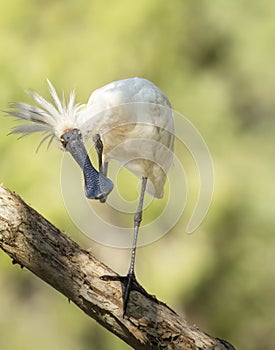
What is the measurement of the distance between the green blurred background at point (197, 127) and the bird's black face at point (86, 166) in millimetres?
1749

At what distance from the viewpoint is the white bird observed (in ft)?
10.1

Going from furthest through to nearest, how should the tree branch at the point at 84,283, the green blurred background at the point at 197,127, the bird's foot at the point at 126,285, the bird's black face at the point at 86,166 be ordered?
the green blurred background at the point at 197,127
the bird's black face at the point at 86,166
the bird's foot at the point at 126,285
the tree branch at the point at 84,283

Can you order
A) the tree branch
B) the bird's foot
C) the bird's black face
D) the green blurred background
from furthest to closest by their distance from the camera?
the green blurred background < the bird's black face < the bird's foot < the tree branch

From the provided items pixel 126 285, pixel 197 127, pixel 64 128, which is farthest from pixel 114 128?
pixel 197 127

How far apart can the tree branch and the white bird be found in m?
0.15

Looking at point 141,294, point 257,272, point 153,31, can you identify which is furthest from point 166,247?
point 141,294

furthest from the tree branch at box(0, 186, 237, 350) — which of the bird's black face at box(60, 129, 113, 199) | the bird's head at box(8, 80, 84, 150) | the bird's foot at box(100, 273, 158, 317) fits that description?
the bird's head at box(8, 80, 84, 150)

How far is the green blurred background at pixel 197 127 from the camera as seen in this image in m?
5.05

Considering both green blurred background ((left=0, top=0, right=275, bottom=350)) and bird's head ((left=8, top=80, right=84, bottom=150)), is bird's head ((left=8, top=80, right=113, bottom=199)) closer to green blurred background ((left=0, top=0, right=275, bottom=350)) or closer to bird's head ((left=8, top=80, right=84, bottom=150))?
bird's head ((left=8, top=80, right=84, bottom=150))

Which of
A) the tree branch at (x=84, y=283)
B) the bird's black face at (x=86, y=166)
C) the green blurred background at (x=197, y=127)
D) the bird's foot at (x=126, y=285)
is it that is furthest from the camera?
the green blurred background at (x=197, y=127)

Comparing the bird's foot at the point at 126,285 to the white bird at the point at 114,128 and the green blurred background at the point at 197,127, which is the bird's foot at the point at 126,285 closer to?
the white bird at the point at 114,128

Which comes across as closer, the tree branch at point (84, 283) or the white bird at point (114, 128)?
the tree branch at point (84, 283)

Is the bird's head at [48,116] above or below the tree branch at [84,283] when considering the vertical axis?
above

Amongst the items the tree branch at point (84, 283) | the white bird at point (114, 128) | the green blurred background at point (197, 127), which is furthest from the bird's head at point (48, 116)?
the green blurred background at point (197, 127)
